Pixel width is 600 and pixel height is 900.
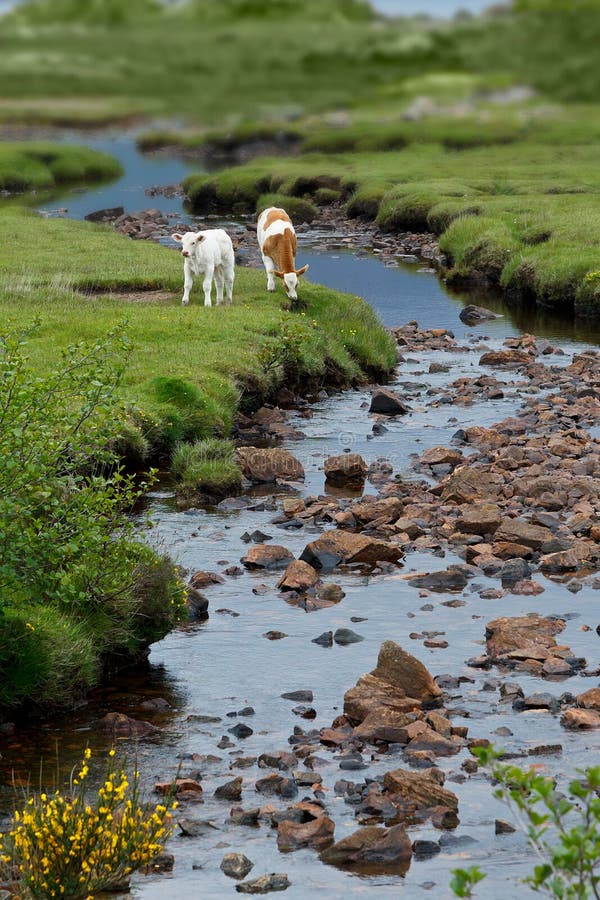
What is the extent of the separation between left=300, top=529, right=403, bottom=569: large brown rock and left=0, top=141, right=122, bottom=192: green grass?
233 feet

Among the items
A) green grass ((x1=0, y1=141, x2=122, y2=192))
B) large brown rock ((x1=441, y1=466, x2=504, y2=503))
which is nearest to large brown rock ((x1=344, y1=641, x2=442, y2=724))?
large brown rock ((x1=441, y1=466, x2=504, y2=503))

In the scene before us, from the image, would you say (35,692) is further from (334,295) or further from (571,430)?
(334,295)

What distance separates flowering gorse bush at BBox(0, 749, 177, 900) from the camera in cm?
831

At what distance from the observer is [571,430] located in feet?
79.7

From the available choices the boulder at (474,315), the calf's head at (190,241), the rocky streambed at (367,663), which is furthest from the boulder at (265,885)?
the boulder at (474,315)

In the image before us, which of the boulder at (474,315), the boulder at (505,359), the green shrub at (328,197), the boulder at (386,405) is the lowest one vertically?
the boulder at (386,405)

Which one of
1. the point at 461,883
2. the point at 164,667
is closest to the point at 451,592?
the point at 164,667

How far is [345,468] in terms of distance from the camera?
21484 mm

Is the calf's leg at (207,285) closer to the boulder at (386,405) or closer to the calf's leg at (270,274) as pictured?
the calf's leg at (270,274)

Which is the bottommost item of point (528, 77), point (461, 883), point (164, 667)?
point (164, 667)

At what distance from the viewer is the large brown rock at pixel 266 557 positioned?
56.6 feet

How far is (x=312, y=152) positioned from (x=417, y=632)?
81546 mm

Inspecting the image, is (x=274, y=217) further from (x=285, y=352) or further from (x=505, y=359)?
(x=285, y=352)

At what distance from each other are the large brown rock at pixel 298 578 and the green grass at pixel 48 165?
71.6 metres
